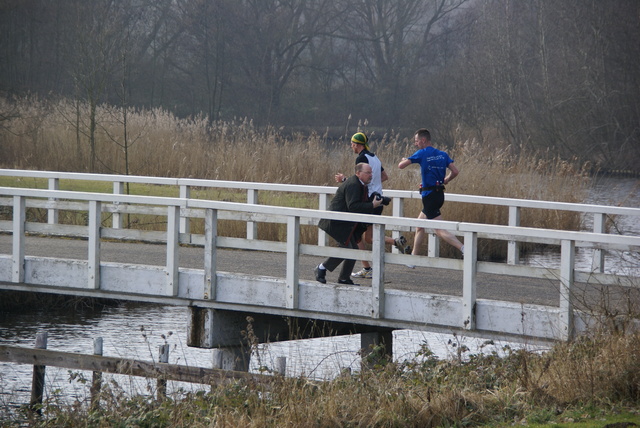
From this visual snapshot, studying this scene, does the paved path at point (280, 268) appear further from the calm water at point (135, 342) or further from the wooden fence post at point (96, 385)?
the wooden fence post at point (96, 385)

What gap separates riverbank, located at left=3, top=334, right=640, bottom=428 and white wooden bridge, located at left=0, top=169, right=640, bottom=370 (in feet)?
1.91

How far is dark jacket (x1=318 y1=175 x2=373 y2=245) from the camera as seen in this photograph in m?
8.86

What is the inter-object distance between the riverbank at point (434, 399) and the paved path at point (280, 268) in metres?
1.40

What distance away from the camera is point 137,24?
4638cm

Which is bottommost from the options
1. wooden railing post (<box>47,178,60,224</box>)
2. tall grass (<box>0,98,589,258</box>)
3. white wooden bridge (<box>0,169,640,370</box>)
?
white wooden bridge (<box>0,169,640,370</box>)

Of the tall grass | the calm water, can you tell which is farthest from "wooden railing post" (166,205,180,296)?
the tall grass

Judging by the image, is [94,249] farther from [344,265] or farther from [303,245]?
[344,265]

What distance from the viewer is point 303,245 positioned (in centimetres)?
866

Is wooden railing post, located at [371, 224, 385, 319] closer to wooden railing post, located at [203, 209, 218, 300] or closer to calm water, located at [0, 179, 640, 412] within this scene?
calm water, located at [0, 179, 640, 412]

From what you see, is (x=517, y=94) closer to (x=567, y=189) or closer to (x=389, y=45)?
(x=389, y=45)

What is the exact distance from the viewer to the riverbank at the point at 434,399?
6.16 meters

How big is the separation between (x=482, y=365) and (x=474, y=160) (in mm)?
11152

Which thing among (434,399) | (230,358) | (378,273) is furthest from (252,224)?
(434,399)

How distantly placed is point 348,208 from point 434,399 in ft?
10.1
